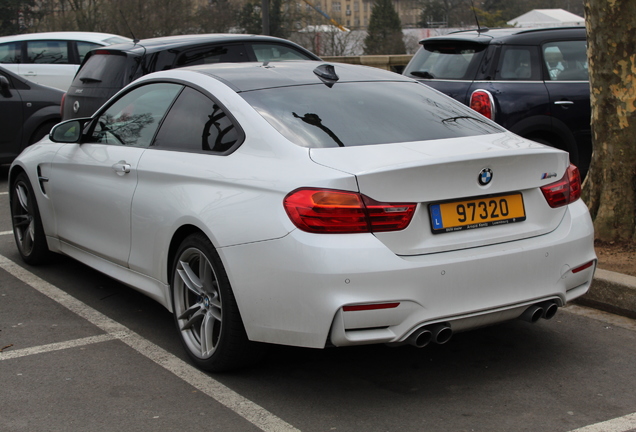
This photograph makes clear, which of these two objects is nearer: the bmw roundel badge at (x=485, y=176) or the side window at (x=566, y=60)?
the bmw roundel badge at (x=485, y=176)

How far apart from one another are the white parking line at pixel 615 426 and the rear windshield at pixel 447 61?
17.1ft

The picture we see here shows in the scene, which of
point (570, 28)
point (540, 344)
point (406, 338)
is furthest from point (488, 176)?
point (570, 28)

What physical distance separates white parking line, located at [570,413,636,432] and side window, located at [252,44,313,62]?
6.37 m

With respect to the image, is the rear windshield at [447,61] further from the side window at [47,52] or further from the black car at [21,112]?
the side window at [47,52]

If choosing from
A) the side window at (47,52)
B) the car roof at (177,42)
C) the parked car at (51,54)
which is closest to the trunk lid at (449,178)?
the car roof at (177,42)

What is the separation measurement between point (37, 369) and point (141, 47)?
5126 mm

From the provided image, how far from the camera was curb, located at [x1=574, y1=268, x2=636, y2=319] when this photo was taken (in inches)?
204

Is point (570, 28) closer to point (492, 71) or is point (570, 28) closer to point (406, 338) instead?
point (492, 71)

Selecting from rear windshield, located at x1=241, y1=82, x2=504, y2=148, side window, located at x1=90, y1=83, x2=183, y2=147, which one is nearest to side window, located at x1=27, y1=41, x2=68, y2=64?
side window, located at x1=90, y1=83, x2=183, y2=147

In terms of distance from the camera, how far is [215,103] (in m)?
4.48

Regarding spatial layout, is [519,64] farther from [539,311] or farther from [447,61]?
[539,311]

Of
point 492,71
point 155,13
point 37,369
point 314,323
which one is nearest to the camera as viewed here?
point 314,323

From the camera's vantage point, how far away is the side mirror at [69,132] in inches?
220

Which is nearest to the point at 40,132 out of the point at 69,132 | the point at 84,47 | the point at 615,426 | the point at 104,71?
the point at 104,71
